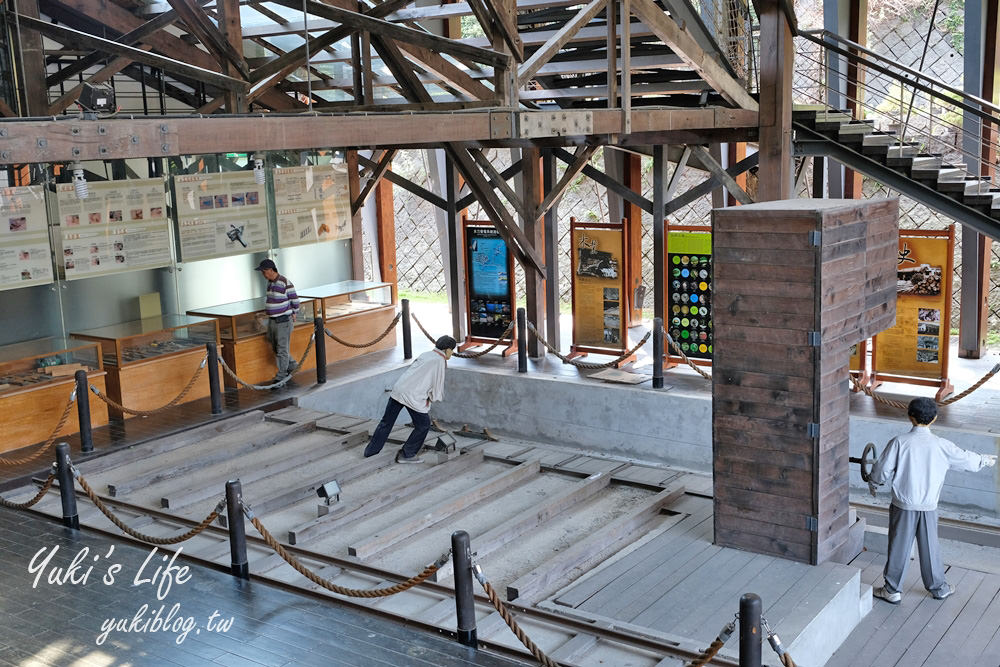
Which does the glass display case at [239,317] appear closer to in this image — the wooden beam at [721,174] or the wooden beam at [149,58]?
the wooden beam at [149,58]

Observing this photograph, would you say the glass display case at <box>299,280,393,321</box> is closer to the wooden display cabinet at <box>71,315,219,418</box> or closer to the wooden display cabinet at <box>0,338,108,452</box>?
the wooden display cabinet at <box>71,315,219,418</box>

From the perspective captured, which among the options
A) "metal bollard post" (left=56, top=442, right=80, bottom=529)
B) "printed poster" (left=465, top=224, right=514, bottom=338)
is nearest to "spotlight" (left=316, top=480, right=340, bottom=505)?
"metal bollard post" (left=56, top=442, right=80, bottom=529)

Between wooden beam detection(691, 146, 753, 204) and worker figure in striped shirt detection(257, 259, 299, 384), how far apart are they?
487 cm

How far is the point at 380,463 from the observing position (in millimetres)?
9578

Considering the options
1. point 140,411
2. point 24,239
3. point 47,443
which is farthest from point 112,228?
point 47,443

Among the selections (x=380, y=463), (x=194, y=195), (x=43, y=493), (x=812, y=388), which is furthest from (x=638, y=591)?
(x=194, y=195)

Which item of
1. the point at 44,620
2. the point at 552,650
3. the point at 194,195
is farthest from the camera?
the point at 194,195

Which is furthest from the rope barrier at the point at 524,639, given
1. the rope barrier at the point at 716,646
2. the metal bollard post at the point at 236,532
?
the metal bollard post at the point at 236,532

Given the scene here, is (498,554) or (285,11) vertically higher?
(285,11)

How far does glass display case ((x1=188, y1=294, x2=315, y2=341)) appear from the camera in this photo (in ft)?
39.3

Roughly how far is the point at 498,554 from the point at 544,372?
15.7 feet

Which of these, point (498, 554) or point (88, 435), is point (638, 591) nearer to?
point (498, 554)

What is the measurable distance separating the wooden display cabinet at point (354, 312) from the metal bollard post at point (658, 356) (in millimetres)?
4220

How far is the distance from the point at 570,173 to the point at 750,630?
741 cm
